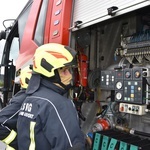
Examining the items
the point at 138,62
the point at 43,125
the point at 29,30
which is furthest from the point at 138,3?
the point at 29,30

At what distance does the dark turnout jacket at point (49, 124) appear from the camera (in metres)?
1.71

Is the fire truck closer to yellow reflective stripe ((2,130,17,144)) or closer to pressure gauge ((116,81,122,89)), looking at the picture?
pressure gauge ((116,81,122,89))

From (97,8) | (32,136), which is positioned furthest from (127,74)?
(32,136)

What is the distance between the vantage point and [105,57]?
3299 mm

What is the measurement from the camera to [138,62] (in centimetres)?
268

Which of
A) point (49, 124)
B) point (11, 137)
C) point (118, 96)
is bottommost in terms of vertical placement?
point (11, 137)

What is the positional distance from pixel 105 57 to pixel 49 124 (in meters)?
1.77

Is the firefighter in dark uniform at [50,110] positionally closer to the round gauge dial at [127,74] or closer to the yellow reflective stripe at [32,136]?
the yellow reflective stripe at [32,136]

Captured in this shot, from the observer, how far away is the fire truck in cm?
239

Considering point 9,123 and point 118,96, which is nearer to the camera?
point 9,123

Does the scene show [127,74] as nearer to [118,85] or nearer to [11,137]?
[118,85]

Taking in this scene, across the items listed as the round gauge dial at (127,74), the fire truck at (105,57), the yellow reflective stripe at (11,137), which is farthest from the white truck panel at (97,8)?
the yellow reflective stripe at (11,137)

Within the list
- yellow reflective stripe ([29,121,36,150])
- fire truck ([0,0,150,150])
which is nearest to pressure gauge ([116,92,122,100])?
fire truck ([0,0,150,150])

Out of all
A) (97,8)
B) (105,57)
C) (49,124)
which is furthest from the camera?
(105,57)
